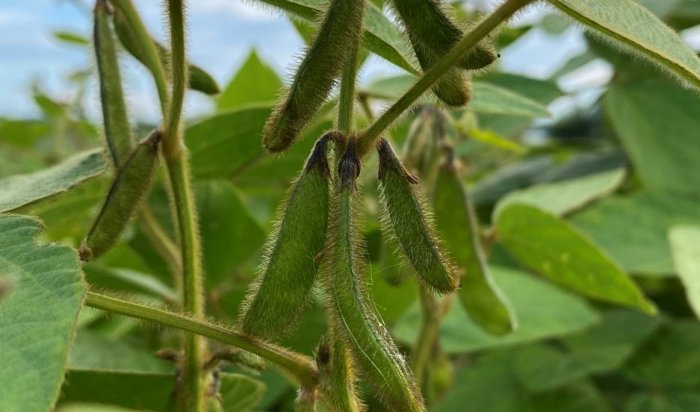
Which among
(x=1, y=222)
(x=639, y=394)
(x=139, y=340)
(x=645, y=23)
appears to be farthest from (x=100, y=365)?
(x=639, y=394)

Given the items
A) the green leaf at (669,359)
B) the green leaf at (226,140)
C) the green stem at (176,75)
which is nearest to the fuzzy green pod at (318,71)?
the green stem at (176,75)

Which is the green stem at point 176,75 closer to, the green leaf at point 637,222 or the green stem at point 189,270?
the green stem at point 189,270

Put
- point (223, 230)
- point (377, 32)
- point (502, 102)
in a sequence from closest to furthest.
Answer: point (377, 32) < point (502, 102) < point (223, 230)

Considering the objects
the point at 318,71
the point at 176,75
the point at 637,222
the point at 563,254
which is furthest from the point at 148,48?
the point at 637,222

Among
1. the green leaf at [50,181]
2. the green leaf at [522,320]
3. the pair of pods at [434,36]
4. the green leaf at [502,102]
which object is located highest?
the pair of pods at [434,36]

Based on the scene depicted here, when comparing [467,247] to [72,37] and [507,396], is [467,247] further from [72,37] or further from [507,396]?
[72,37]

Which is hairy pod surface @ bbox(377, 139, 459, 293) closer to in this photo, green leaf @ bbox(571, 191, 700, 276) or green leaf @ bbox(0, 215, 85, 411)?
green leaf @ bbox(0, 215, 85, 411)

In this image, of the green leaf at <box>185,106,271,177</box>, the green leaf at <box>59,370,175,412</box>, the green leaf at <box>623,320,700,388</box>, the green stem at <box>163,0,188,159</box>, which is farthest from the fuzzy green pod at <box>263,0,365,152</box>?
Result: the green leaf at <box>623,320,700,388</box>
